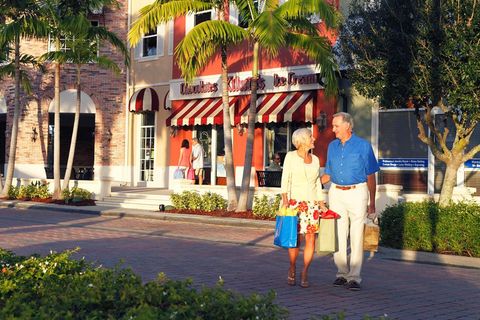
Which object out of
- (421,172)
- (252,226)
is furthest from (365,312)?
(421,172)

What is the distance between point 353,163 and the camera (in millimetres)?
9102

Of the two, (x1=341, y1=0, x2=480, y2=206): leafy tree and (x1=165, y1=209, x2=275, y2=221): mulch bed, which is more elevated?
(x1=341, y1=0, x2=480, y2=206): leafy tree

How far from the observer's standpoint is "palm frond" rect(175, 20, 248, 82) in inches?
753

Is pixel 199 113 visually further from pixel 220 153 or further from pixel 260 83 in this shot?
pixel 260 83

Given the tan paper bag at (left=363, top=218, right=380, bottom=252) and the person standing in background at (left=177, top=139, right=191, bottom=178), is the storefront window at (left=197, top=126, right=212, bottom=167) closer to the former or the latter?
the person standing in background at (left=177, top=139, right=191, bottom=178)

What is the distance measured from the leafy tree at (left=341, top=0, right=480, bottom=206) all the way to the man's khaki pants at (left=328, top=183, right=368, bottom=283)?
4.92m

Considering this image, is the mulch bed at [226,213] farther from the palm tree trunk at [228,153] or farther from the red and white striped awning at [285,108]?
the red and white striped awning at [285,108]

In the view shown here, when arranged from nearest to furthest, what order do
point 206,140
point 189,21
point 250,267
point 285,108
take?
point 250,267
point 285,108
point 206,140
point 189,21

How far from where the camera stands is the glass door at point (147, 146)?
3072cm

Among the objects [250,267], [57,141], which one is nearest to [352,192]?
[250,267]

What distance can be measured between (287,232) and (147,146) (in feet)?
73.4

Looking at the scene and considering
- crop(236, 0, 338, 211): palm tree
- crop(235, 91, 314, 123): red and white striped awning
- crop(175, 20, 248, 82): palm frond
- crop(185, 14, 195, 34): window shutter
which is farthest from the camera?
crop(185, 14, 195, 34): window shutter

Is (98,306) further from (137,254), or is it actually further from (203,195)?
(203,195)

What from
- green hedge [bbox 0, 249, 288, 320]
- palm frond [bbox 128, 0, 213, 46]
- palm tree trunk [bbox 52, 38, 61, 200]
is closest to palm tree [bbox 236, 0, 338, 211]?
palm frond [bbox 128, 0, 213, 46]
